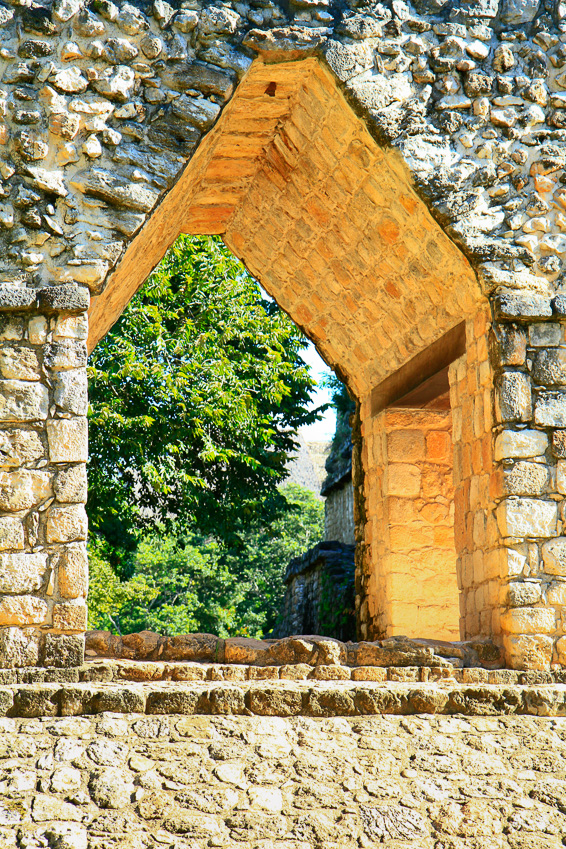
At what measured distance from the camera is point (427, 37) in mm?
4637

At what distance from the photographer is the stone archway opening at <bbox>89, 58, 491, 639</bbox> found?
4691mm

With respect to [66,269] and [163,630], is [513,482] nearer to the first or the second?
[66,269]

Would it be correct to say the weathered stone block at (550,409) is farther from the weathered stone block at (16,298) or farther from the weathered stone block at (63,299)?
the weathered stone block at (16,298)

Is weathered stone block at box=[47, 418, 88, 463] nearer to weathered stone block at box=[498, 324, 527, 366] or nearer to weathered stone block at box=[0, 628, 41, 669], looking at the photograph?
weathered stone block at box=[0, 628, 41, 669]

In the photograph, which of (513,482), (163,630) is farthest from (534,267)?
(163,630)

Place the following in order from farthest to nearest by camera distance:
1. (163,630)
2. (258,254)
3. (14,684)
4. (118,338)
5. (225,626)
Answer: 1. (225,626)
2. (163,630)
3. (118,338)
4. (258,254)
5. (14,684)

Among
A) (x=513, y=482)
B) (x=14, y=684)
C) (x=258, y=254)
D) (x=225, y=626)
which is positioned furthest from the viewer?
(x=225, y=626)

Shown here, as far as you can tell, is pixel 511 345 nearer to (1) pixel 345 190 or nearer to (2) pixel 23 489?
(1) pixel 345 190

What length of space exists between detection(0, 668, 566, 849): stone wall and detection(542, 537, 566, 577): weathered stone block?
1.89ft

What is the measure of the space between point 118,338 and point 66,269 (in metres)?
5.34

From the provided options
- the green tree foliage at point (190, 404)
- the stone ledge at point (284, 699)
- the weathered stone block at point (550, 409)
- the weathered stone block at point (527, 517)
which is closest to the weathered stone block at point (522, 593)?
the weathered stone block at point (527, 517)

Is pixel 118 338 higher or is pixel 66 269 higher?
pixel 118 338

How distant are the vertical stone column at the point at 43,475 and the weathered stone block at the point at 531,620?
208cm

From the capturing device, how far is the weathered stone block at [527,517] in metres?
4.30
